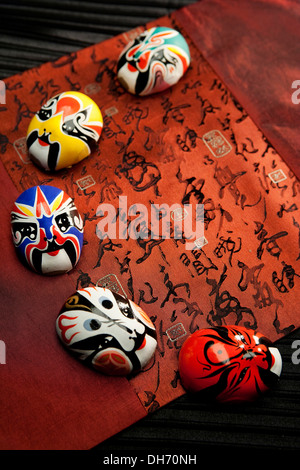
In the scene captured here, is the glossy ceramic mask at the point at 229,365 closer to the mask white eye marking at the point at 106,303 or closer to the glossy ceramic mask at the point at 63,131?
the mask white eye marking at the point at 106,303

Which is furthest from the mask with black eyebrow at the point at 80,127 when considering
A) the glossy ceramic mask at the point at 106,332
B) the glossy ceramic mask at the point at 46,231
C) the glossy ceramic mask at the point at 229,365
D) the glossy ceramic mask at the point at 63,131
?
the glossy ceramic mask at the point at 229,365

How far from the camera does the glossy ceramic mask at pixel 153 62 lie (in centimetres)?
161

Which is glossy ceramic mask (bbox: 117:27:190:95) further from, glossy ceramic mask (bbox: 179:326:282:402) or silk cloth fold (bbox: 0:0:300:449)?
glossy ceramic mask (bbox: 179:326:282:402)

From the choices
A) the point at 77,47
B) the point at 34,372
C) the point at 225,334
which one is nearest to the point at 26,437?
the point at 34,372

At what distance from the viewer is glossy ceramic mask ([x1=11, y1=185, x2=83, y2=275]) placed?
1.35 meters

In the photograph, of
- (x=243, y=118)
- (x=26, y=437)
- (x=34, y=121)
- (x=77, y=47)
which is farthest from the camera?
(x=77, y=47)

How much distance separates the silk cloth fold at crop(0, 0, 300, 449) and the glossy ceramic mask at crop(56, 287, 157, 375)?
0.25ft

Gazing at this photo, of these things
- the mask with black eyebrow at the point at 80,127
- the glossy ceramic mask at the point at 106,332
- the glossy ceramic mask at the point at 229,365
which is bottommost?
the glossy ceramic mask at the point at 229,365

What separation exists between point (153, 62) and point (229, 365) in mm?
1066

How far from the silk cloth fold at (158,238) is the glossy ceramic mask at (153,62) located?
60 millimetres

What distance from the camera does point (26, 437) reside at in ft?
4.16
